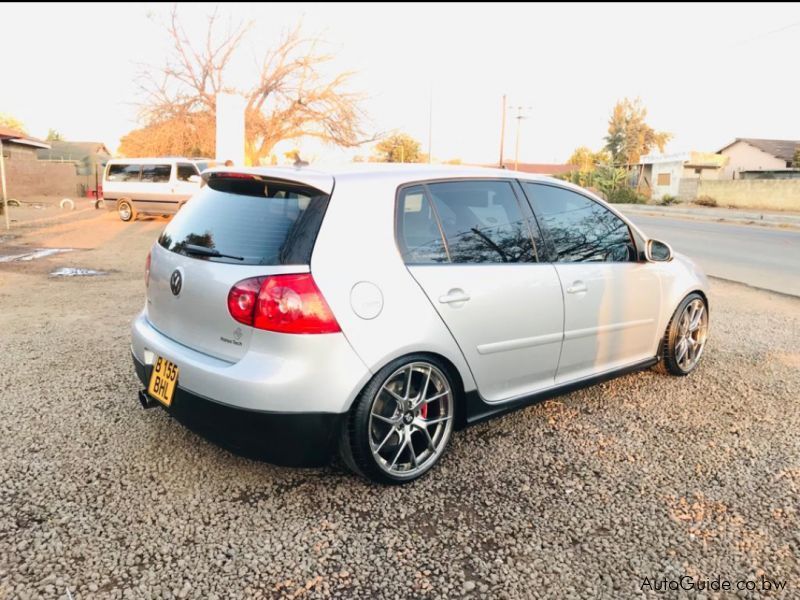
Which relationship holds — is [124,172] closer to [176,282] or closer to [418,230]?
[176,282]

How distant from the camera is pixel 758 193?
34.7 m

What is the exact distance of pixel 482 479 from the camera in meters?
3.10

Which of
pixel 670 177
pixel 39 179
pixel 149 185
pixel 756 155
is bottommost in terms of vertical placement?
pixel 149 185

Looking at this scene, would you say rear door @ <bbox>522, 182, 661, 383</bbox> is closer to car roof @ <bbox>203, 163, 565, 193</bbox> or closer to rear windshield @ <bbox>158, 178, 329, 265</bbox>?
car roof @ <bbox>203, 163, 565, 193</bbox>

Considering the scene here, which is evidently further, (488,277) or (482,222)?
(482,222)

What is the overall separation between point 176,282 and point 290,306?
765mm

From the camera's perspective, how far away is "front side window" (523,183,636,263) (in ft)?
12.0

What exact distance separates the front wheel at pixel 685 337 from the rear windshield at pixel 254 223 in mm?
2980

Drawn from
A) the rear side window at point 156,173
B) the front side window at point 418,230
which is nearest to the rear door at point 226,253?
the front side window at point 418,230

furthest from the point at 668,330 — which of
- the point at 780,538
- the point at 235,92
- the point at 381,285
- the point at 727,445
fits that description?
the point at 235,92

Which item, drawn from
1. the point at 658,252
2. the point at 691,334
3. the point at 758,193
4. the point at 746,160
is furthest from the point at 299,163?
the point at 746,160

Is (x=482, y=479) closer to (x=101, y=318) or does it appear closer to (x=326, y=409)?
(x=326, y=409)

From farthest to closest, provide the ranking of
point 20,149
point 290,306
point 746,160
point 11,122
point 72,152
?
point 11,122
point 746,160
point 72,152
point 20,149
point 290,306

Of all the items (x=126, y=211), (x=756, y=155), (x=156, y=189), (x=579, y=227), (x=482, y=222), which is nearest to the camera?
(x=482, y=222)
